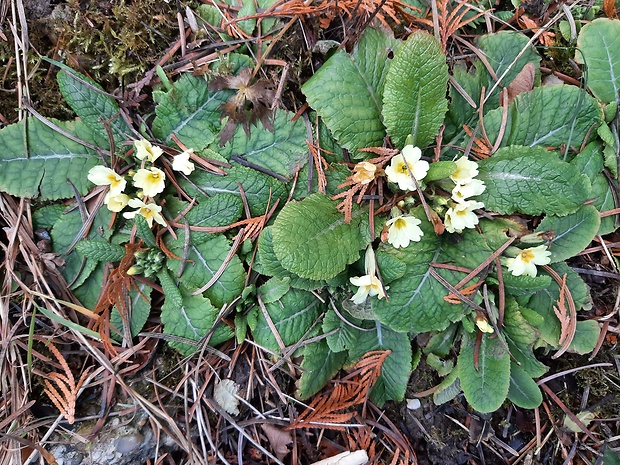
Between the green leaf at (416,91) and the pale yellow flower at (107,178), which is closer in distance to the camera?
the green leaf at (416,91)

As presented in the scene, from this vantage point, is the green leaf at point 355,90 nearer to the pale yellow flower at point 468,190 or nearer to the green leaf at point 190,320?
the pale yellow flower at point 468,190

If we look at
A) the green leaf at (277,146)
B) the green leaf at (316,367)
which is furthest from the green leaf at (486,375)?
the green leaf at (277,146)

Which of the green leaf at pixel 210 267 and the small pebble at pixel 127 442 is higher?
the green leaf at pixel 210 267

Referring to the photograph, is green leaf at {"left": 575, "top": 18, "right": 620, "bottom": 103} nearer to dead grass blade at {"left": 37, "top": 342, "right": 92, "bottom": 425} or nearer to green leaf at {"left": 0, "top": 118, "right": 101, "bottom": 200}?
green leaf at {"left": 0, "top": 118, "right": 101, "bottom": 200}

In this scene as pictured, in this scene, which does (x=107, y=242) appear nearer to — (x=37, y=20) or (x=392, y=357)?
(x=37, y=20)

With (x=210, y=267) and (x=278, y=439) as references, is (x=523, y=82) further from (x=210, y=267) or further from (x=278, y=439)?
(x=278, y=439)

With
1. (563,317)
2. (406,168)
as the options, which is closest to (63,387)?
(406,168)

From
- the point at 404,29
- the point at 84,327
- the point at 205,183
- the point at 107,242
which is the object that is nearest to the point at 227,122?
the point at 205,183
